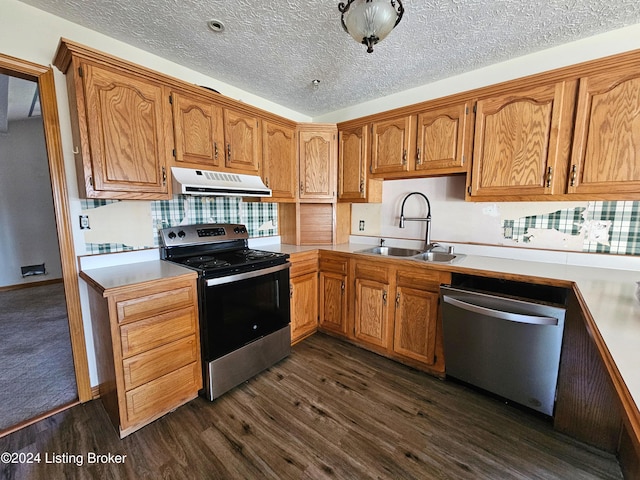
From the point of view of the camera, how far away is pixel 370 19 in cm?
112

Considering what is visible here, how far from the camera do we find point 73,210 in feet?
5.86

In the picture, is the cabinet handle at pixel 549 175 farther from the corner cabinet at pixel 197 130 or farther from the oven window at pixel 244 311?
the corner cabinet at pixel 197 130

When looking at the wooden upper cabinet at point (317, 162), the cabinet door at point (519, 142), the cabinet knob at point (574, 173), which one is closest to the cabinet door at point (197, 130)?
the wooden upper cabinet at point (317, 162)

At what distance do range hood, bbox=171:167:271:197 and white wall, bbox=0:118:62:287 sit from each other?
3.88m

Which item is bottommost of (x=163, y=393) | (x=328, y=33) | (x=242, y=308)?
(x=163, y=393)

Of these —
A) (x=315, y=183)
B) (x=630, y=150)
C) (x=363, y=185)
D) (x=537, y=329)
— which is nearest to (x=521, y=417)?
(x=537, y=329)

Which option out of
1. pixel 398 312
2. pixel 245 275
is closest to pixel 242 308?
pixel 245 275

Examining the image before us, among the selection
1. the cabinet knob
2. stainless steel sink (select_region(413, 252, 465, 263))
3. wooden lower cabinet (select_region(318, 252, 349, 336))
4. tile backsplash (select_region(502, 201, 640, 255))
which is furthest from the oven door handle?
the cabinet knob

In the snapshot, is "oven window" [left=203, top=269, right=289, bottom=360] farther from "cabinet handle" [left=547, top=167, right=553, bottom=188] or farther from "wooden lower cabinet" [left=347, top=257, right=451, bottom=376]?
"cabinet handle" [left=547, top=167, right=553, bottom=188]

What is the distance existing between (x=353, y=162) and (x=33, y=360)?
342cm

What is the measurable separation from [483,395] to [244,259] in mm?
2055

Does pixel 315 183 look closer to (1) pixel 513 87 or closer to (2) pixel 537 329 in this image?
(1) pixel 513 87

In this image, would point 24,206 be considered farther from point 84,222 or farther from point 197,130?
point 197,130

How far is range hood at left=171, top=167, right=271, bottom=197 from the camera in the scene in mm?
1905
